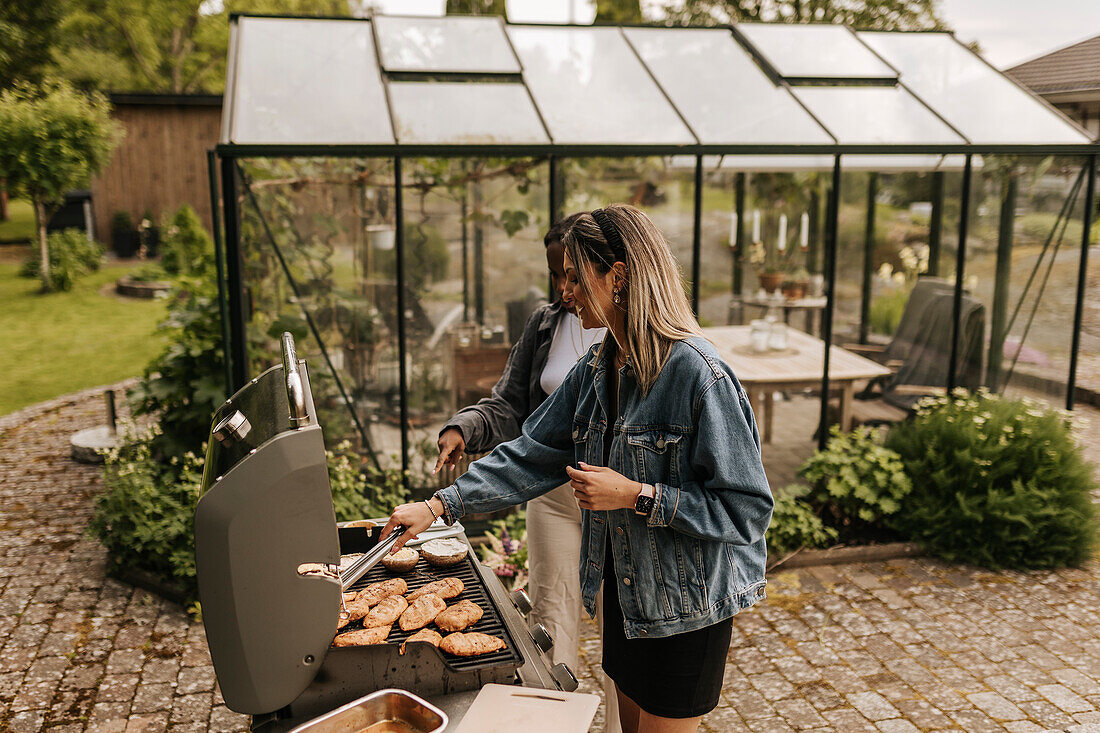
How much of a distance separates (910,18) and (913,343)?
16.4 meters

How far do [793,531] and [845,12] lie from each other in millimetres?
17882

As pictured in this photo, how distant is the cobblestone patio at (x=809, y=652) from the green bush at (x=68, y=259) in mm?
9937

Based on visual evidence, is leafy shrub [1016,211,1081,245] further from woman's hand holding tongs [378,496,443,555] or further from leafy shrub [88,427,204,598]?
leafy shrub [88,427,204,598]

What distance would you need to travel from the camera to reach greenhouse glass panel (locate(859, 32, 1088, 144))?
5.34 meters

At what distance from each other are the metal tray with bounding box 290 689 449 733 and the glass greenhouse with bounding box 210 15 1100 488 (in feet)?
9.91

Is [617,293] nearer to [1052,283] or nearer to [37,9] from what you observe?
[1052,283]

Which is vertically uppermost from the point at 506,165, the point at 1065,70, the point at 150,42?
the point at 150,42

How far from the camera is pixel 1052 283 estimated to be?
569 centimetres

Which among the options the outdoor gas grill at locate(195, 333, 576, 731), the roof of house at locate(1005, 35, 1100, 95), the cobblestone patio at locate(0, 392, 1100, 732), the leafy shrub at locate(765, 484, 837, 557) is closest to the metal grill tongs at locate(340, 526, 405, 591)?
the outdoor gas grill at locate(195, 333, 576, 731)

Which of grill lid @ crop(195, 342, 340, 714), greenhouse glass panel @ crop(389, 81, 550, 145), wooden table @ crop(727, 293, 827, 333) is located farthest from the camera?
wooden table @ crop(727, 293, 827, 333)

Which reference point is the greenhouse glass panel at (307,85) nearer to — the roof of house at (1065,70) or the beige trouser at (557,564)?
the beige trouser at (557,564)

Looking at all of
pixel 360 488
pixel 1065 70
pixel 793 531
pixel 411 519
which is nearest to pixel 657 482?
pixel 411 519

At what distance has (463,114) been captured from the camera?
4.73 m

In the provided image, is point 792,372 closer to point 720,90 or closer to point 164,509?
point 720,90
